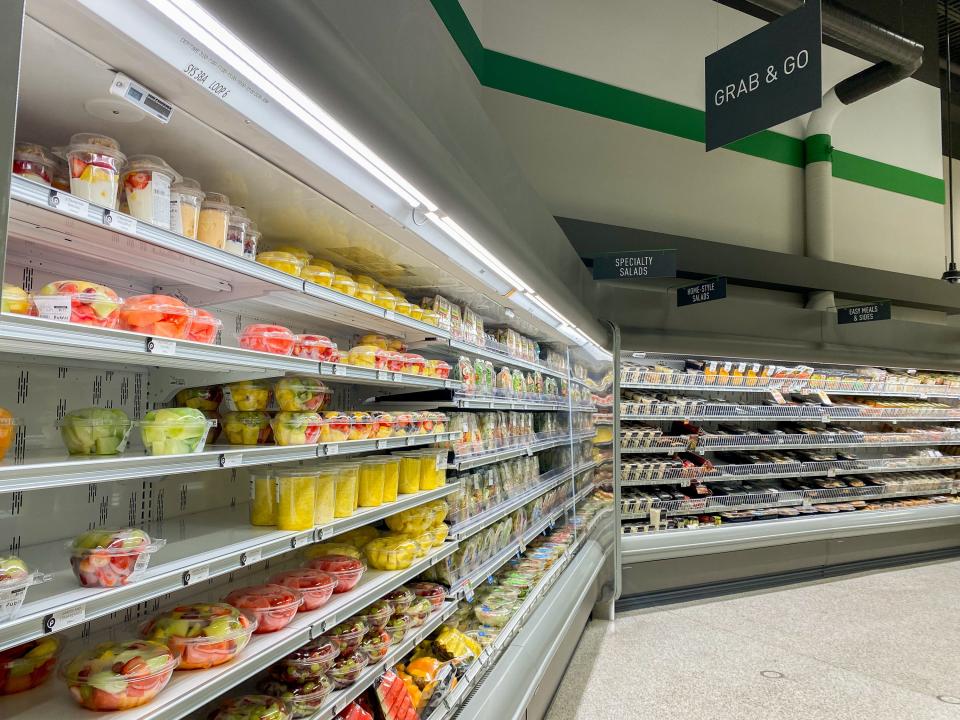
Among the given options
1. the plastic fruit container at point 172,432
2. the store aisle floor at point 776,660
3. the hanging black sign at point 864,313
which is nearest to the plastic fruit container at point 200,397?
the plastic fruit container at point 172,432

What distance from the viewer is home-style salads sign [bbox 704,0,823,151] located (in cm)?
316

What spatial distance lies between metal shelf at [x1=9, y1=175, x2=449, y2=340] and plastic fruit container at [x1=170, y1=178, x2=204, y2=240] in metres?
0.07

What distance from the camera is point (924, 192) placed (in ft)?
27.9

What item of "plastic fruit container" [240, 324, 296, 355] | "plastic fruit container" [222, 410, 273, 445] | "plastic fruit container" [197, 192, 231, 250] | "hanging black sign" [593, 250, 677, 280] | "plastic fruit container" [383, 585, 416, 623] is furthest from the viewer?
"hanging black sign" [593, 250, 677, 280]

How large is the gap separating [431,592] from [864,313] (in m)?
5.77

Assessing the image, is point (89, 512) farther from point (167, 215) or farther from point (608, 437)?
point (608, 437)

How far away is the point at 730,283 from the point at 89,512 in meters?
6.62

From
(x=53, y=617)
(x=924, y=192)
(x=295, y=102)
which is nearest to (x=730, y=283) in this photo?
(x=924, y=192)

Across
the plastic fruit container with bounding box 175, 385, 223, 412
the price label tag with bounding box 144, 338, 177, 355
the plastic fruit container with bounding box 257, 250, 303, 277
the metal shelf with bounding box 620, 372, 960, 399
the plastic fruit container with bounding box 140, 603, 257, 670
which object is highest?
the plastic fruit container with bounding box 257, 250, 303, 277

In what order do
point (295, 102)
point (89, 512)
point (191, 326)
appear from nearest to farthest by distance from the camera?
1. point (295, 102)
2. point (191, 326)
3. point (89, 512)

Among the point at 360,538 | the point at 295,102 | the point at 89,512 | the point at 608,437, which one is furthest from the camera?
the point at 608,437

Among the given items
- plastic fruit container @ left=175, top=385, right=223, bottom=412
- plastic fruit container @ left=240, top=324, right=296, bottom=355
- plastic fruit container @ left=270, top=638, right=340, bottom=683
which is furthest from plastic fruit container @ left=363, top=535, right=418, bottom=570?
plastic fruit container @ left=240, top=324, right=296, bottom=355

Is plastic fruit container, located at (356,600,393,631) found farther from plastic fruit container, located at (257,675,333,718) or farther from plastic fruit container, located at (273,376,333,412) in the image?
plastic fruit container, located at (273,376,333,412)

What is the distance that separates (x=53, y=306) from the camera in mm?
1035
